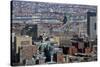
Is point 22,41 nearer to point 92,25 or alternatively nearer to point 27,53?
point 27,53

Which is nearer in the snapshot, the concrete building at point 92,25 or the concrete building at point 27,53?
the concrete building at point 27,53

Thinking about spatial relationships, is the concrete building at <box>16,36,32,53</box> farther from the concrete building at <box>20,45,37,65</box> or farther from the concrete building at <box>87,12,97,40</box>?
the concrete building at <box>87,12,97,40</box>

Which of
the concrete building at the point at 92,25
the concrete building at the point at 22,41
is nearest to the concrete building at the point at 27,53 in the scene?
the concrete building at the point at 22,41

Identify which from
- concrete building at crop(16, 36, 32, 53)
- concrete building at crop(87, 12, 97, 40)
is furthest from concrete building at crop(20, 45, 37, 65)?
concrete building at crop(87, 12, 97, 40)

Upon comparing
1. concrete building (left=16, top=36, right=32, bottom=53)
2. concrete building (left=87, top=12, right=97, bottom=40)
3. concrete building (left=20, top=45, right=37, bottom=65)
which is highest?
concrete building (left=87, top=12, right=97, bottom=40)

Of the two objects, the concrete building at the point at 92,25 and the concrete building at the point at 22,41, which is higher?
the concrete building at the point at 92,25

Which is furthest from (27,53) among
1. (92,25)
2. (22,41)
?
(92,25)

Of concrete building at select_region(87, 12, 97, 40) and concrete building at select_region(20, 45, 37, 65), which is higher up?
concrete building at select_region(87, 12, 97, 40)

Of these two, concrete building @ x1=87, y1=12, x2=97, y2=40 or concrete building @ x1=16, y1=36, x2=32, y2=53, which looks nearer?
concrete building @ x1=16, y1=36, x2=32, y2=53

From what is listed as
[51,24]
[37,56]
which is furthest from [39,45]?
[51,24]

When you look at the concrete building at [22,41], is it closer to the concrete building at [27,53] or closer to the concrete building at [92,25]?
the concrete building at [27,53]

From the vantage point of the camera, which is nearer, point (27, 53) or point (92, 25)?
point (27, 53)

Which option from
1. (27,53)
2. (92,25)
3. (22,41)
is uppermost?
(92,25)
